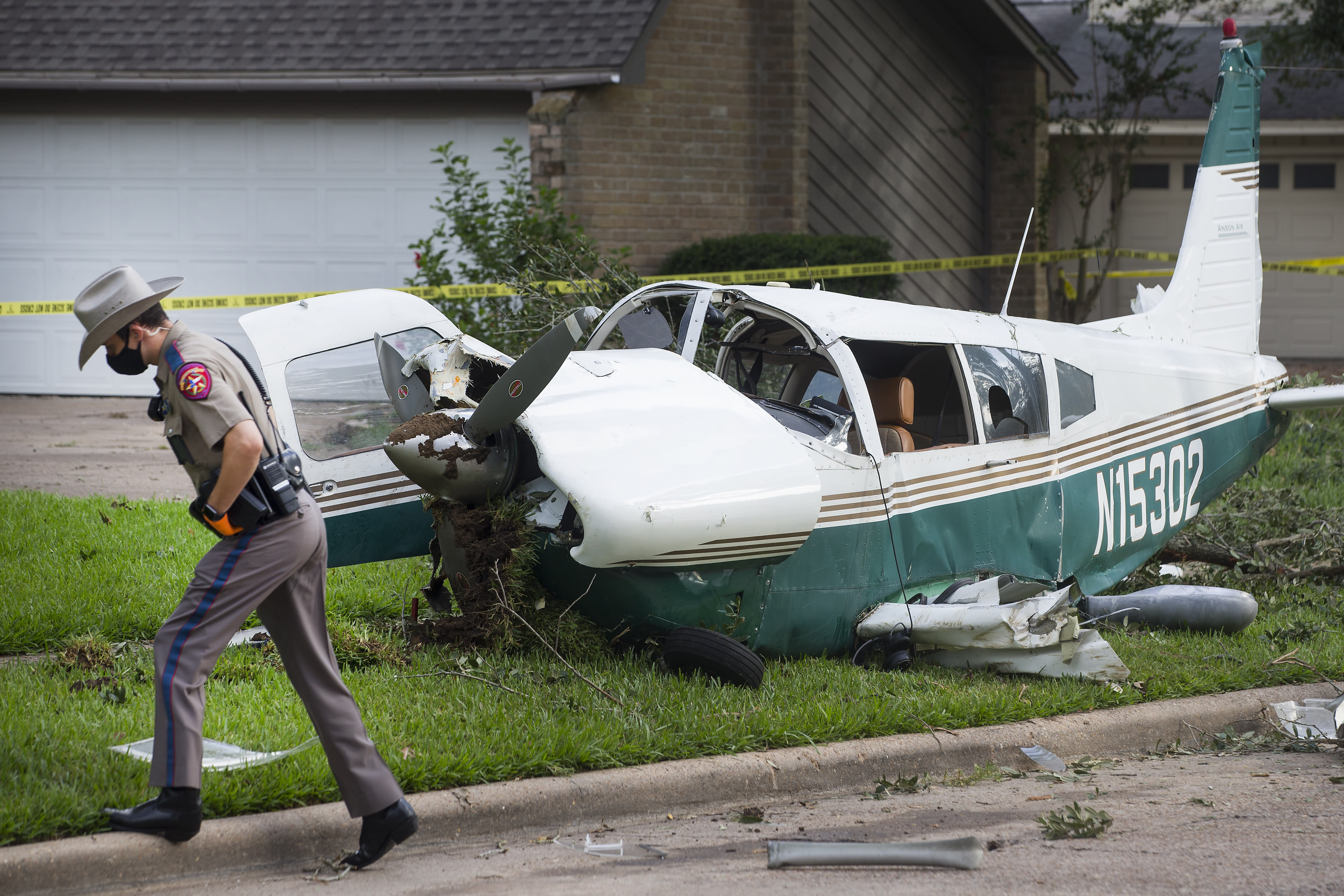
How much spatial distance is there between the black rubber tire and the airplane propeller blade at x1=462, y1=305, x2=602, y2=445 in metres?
1.22

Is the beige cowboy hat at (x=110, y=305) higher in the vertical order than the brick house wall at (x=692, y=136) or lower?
lower

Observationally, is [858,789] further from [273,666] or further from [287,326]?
[287,326]

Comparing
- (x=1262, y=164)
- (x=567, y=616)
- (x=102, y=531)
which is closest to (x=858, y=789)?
(x=567, y=616)

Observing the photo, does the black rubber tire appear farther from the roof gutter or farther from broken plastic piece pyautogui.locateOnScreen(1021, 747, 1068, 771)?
the roof gutter

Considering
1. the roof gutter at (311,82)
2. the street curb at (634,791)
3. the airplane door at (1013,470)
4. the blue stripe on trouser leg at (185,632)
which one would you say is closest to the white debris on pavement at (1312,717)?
the street curb at (634,791)

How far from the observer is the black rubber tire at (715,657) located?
18.4 feet

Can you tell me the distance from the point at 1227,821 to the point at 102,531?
6.78 m

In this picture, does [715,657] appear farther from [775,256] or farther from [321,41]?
[321,41]

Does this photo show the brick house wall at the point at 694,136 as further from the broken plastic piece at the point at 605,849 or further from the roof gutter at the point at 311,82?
the broken plastic piece at the point at 605,849

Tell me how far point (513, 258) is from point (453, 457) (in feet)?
20.4

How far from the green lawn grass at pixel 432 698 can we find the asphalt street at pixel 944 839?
31 cm

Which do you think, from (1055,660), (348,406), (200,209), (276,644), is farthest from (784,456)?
(200,209)

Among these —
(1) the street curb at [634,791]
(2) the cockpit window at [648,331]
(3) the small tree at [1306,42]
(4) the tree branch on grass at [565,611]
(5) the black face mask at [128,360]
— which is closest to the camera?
(1) the street curb at [634,791]

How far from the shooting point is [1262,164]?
1983 centimetres
